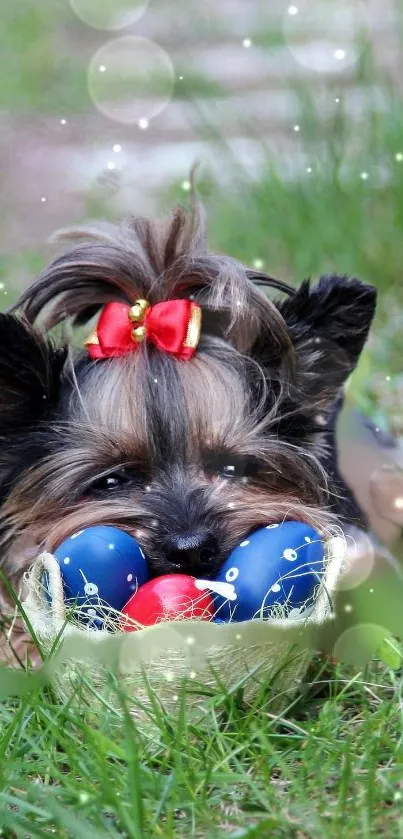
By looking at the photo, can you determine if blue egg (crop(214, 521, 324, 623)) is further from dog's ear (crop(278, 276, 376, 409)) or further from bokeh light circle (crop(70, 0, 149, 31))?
bokeh light circle (crop(70, 0, 149, 31))

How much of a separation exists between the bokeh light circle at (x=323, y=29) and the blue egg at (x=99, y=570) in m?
4.39

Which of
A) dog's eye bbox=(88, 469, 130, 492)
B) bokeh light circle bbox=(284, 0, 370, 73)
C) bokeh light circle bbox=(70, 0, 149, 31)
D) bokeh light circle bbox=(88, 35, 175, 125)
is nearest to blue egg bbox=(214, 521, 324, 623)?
dog's eye bbox=(88, 469, 130, 492)

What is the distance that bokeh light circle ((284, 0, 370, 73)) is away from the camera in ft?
20.0

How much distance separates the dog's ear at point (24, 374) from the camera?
2.36m

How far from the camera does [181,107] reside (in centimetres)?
591

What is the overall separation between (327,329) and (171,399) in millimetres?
463

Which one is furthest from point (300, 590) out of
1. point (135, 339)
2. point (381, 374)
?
point (381, 374)

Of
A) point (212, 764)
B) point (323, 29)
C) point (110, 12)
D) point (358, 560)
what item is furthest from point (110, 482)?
point (110, 12)

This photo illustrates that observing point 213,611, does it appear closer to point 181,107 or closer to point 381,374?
point 381,374

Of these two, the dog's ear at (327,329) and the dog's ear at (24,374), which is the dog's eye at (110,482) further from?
the dog's ear at (327,329)

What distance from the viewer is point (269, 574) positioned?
2127 millimetres

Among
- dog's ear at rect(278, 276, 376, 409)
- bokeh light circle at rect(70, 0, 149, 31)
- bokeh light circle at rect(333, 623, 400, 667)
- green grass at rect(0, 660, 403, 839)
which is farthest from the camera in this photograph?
bokeh light circle at rect(70, 0, 149, 31)

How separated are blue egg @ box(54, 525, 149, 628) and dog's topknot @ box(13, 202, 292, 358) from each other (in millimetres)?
615

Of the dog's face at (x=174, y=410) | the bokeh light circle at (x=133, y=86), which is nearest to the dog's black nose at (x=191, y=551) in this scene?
the dog's face at (x=174, y=410)
